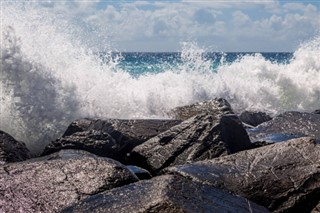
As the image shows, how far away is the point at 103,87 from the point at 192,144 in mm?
4894

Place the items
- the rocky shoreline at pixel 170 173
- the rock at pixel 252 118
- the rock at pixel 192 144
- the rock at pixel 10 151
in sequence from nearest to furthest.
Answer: the rocky shoreline at pixel 170 173 < the rock at pixel 10 151 < the rock at pixel 192 144 < the rock at pixel 252 118

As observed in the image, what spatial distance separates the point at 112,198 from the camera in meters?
3.04

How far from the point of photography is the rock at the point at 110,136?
5.51 metres

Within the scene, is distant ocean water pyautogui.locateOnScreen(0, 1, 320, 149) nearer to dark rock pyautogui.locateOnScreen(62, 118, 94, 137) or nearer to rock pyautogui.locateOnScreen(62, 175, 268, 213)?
dark rock pyautogui.locateOnScreen(62, 118, 94, 137)

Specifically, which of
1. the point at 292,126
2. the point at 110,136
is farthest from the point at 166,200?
the point at 292,126

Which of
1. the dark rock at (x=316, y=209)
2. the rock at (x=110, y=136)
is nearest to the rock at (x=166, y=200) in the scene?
the dark rock at (x=316, y=209)

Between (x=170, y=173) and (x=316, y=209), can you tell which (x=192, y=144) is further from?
(x=316, y=209)

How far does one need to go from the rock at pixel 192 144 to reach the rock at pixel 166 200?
162 centimetres

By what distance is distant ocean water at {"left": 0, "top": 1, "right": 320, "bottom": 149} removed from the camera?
25.7ft

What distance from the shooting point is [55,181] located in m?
3.62

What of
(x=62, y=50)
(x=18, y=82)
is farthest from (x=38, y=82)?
(x=62, y=50)

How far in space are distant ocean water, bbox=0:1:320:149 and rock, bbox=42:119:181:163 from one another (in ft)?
4.29

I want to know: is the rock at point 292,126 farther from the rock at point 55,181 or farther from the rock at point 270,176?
the rock at point 55,181

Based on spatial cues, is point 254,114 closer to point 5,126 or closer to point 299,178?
point 5,126
